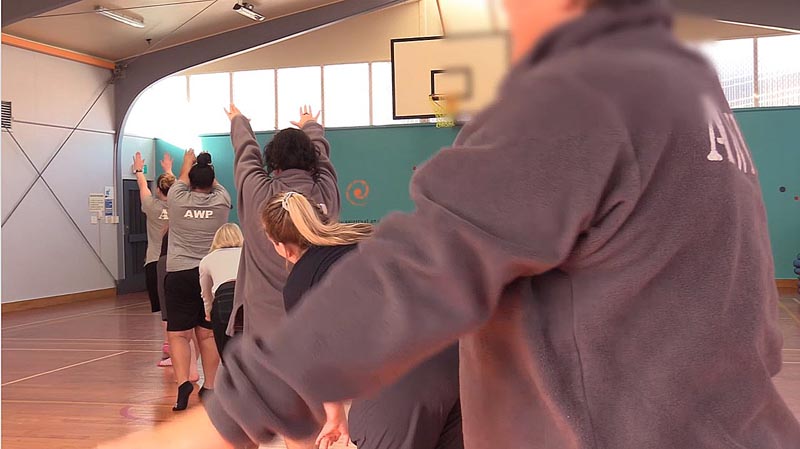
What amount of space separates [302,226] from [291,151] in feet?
2.12

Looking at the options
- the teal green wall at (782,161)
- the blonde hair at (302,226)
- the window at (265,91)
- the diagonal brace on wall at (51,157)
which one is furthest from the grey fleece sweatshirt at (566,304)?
the window at (265,91)

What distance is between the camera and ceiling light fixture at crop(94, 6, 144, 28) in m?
10.2

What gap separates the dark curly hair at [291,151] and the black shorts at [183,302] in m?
1.93

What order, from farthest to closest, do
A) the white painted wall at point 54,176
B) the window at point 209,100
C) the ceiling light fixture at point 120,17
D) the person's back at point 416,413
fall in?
1. the window at point 209,100
2. the white painted wall at point 54,176
3. the ceiling light fixture at point 120,17
4. the person's back at point 416,413

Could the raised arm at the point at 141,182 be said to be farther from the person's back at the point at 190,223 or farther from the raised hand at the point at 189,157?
the raised hand at the point at 189,157

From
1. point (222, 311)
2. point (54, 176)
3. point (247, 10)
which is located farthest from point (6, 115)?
point (222, 311)

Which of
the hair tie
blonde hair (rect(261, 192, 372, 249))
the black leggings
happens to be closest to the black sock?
the black leggings

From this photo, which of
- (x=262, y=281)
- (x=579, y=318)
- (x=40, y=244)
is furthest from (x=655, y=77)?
(x=40, y=244)

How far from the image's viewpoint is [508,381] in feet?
1.92

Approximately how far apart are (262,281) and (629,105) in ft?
10.3

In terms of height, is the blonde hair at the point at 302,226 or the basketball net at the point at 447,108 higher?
the basketball net at the point at 447,108

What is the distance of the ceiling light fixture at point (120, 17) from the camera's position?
1015cm

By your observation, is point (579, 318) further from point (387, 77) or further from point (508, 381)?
point (387, 77)

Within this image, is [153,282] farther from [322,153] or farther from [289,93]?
[289,93]
